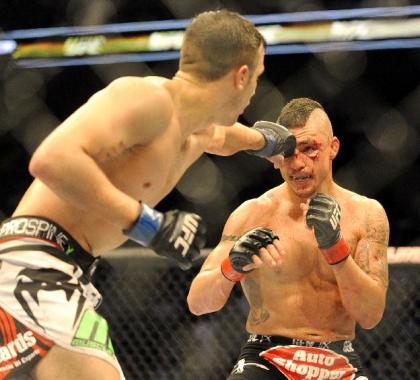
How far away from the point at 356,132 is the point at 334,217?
7.39ft

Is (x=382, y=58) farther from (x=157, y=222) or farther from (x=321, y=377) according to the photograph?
(x=157, y=222)

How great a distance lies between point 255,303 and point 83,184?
0.92 metres

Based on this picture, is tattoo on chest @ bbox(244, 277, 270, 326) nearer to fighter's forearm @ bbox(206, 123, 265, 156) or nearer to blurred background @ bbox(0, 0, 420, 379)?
fighter's forearm @ bbox(206, 123, 265, 156)

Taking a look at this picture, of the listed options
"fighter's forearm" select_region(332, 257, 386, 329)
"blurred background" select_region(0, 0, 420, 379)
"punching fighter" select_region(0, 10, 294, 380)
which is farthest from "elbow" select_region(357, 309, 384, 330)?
"blurred background" select_region(0, 0, 420, 379)

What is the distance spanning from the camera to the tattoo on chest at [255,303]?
6.95 ft

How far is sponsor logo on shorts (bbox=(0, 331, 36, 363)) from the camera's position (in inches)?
56.2

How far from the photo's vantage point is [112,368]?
1438 millimetres

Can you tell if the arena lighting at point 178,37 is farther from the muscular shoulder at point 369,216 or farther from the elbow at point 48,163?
the elbow at point 48,163

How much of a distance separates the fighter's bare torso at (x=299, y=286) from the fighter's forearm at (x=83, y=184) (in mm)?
831

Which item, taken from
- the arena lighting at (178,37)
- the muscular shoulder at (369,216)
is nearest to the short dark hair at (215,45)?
the muscular shoulder at (369,216)

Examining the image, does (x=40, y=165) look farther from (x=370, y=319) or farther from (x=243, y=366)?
(x=370, y=319)

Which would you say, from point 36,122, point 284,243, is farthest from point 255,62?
point 36,122

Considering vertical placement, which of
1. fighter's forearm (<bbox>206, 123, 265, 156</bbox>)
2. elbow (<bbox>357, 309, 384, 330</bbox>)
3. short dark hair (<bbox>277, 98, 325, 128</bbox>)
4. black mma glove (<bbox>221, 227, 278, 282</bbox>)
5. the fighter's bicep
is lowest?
elbow (<bbox>357, 309, 384, 330</bbox>)

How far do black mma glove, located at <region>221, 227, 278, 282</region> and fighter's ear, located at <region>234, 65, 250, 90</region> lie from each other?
1.23 ft
